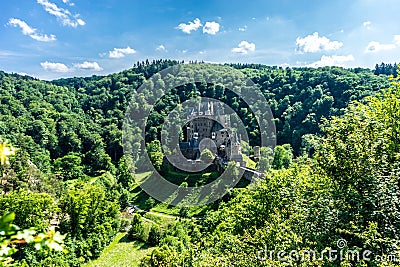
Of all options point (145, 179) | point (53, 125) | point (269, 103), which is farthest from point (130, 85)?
point (145, 179)

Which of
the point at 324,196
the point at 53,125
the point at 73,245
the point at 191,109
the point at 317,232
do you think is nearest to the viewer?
the point at 317,232

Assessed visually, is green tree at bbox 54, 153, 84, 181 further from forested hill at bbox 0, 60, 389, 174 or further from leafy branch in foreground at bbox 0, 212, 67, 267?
leafy branch in foreground at bbox 0, 212, 67, 267

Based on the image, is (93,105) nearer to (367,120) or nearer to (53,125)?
(53,125)

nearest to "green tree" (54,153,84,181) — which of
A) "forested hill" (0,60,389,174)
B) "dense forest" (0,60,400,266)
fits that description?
"dense forest" (0,60,400,266)

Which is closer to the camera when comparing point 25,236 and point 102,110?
point 25,236
